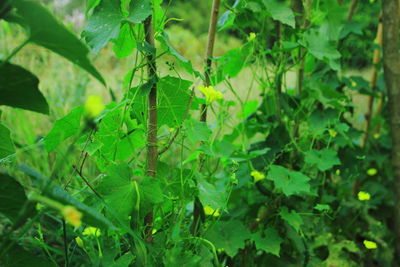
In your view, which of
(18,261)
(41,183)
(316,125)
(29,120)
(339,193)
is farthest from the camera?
(29,120)

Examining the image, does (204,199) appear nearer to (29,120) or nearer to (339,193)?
(339,193)

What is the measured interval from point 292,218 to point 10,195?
2.54 ft

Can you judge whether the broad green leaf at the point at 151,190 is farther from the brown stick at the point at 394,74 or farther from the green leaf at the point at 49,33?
the brown stick at the point at 394,74

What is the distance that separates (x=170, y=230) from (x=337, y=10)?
99 cm

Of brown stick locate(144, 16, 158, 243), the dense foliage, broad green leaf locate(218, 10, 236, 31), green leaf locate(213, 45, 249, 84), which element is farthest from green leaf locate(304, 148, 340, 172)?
brown stick locate(144, 16, 158, 243)

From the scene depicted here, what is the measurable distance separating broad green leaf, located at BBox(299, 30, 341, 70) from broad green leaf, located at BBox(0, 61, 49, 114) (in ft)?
2.61

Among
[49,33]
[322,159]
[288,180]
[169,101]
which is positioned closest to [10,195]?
[49,33]

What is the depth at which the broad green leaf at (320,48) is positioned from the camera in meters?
1.21

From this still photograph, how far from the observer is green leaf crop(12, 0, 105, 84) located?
0.52 metres

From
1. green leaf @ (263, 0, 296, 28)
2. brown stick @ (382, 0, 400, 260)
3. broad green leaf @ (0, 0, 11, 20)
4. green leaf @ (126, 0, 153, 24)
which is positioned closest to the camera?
broad green leaf @ (0, 0, 11, 20)

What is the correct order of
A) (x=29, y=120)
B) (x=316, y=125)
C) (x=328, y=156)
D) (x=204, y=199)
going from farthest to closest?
(x=29, y=120) → (x=316, y=125) → (x=328, y=156) → (x=204, y=199)

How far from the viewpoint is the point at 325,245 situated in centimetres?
139

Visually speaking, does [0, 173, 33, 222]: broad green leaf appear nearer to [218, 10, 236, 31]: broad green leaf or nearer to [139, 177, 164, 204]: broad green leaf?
[139, 177, 164, 204]: broad green leaf

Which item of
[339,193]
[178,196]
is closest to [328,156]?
[339,193]
